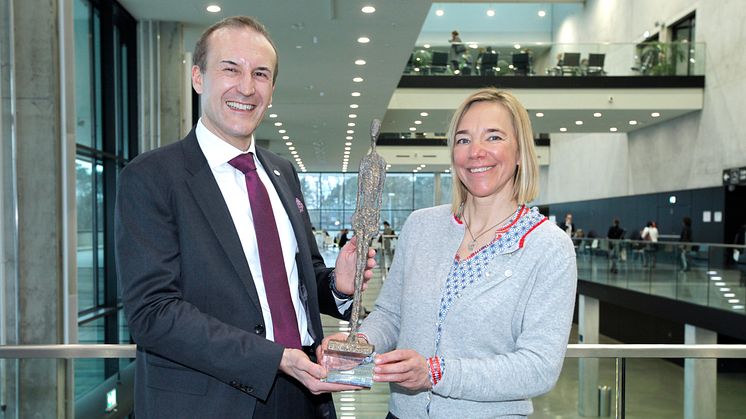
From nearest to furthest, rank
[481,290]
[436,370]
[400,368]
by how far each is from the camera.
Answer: [400,368] → [436,370] → [481,290]

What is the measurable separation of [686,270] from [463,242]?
12.8 m

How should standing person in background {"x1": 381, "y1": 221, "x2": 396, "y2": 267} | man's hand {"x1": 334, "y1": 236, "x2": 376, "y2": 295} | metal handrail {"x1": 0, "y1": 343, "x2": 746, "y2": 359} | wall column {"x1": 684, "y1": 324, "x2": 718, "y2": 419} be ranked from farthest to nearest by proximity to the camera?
1. standing person in background {"x1": 381, "y1": 221, "x2": 396, "y2": 267}
2. wall column {"x1": 684, "y1": 324, "x2": 718, "y2": 419}
3. metal handrail {"x1": 0, "y1": 343, "x2": 746, "y2": 359}
4. man's hand {"x1": 334, "y1": 236, "x2": 376, "y2": 295}

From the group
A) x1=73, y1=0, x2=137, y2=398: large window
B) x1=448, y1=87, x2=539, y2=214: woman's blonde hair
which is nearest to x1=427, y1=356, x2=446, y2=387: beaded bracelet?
x1=448, y1=87, x2=539, y2=214: woman's blonde hair

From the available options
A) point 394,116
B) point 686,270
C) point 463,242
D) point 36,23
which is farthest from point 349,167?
point 463,242

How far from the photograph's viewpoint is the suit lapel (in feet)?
6.10

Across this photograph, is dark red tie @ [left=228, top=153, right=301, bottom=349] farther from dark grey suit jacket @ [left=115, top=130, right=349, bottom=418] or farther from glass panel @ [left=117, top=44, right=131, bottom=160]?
glass panel @ [left=117, top=44, right=131, bottom=160]

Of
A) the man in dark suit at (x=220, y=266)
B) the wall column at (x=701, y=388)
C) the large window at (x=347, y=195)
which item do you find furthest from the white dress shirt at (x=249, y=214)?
the large window at (x=347, y=195)

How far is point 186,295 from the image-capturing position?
1.85m

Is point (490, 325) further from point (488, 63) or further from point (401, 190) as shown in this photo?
point (401, 190)

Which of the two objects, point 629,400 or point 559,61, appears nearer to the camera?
point 629,400

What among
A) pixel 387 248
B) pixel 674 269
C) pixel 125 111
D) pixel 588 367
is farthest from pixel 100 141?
pixel 674 269

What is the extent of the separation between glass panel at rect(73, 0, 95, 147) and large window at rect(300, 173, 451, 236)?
3281 centimetres

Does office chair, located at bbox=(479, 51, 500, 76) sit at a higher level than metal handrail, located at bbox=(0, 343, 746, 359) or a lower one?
higher

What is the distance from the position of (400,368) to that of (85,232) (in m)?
7.44
